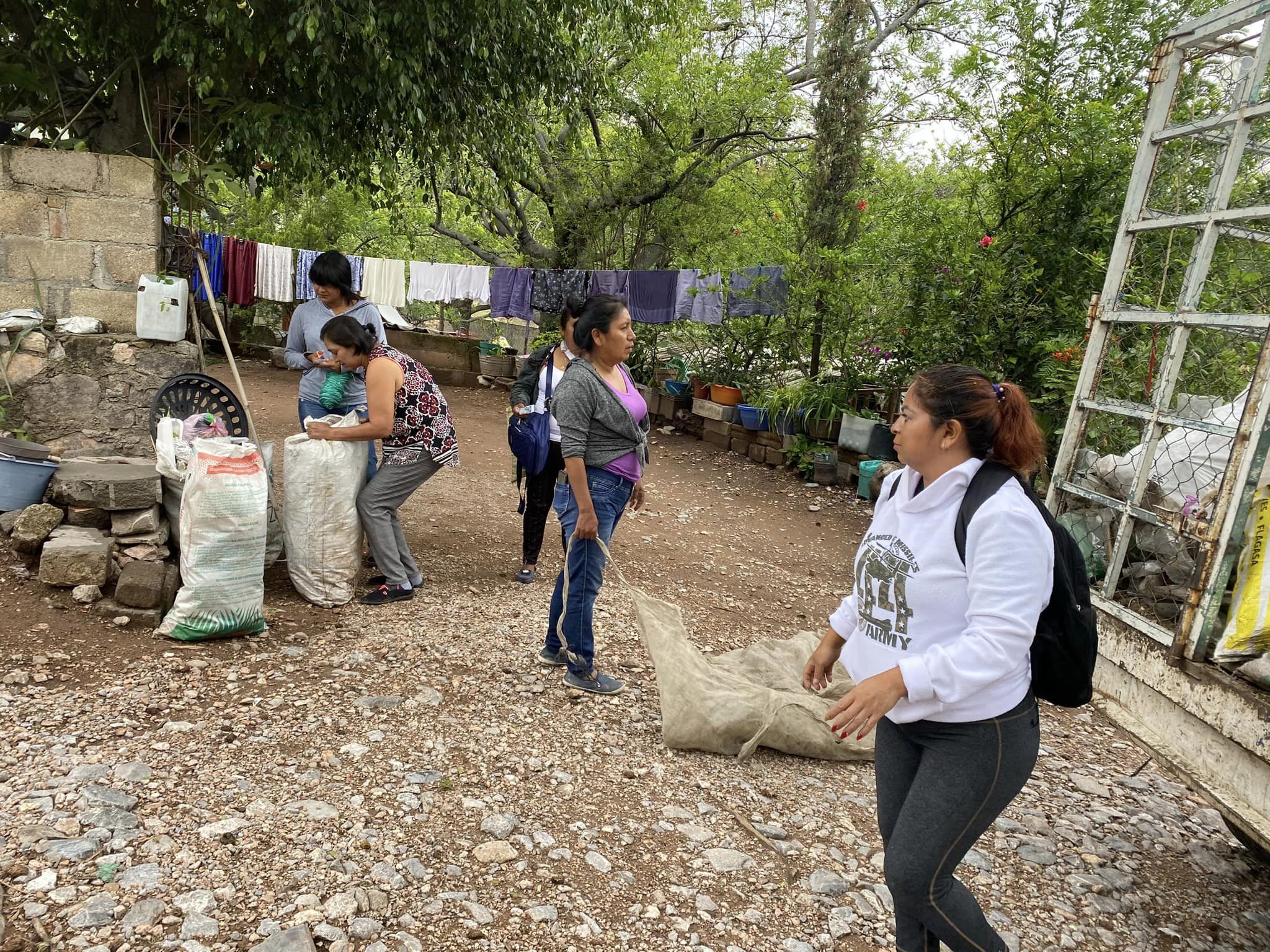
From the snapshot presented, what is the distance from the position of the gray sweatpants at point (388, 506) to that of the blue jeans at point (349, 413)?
0.32 ft

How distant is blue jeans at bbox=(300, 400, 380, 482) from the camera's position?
469cm

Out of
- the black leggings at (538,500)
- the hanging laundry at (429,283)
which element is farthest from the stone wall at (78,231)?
the hanging laundry at (429,283)

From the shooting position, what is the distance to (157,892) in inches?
92.0

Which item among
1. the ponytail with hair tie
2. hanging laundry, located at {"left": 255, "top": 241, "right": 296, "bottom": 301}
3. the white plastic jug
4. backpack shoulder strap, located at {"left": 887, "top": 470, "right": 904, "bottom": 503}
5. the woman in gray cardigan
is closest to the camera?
the ponytail with hair tie

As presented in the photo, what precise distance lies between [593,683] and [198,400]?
9.51ft

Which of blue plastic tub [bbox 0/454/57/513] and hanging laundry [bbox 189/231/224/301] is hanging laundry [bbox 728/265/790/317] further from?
blue plastic tub [bbox 0/454/57/513]

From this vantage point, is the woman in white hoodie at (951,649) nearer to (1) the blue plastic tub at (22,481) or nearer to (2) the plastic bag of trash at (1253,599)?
(2) the plastic bag of trash at (1253,599)

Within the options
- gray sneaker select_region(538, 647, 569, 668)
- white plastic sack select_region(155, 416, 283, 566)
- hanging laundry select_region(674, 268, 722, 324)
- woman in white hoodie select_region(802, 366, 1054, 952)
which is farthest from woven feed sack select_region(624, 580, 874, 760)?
hanging laundry select_region(674, 268, 722, 324)

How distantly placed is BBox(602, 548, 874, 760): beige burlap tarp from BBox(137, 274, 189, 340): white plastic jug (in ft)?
11.5

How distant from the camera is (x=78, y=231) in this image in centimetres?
500

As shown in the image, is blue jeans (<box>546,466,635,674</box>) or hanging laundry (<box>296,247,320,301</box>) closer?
blue jeans (<box>546,466,635,674</box>)

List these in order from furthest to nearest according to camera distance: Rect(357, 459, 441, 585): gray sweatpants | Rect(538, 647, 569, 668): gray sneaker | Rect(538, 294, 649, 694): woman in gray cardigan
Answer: Rect(357, 459, 441, 585): gray sweatpants
Rect(538, 647, 569, 668): gray sneaker
Rect(538, 294, 649, 694): woman in gray cardigan

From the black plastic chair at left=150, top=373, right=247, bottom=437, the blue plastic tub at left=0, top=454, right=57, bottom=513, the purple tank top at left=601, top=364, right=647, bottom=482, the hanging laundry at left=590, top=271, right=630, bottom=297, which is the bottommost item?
the blue plastic tub at left=0, top=454, right=57, bottom=513

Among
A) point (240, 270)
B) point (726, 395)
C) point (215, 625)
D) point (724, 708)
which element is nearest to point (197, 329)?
point (215, 625)
